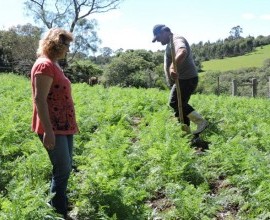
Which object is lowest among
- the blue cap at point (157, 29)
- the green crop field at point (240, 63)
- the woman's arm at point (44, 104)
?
the green crop field at point (240, 63)

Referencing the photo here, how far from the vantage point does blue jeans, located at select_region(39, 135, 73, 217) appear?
4656 millimetres

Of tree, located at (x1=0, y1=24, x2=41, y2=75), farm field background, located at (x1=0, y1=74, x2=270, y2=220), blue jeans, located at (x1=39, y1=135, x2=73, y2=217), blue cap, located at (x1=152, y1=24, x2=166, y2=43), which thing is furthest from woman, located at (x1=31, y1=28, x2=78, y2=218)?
tree, located at (x1=0, y1=24, x2=41, y2=75)

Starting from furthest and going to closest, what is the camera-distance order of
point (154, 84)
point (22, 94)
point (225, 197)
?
1. point (154, 84)
2. point (22, 94)
3. point (225, 197)

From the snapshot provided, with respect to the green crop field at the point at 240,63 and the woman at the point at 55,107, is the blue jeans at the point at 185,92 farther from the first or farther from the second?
the green crop field at the point at 240,63

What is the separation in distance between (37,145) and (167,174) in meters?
2.08

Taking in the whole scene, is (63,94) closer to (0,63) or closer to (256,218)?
(256,218)

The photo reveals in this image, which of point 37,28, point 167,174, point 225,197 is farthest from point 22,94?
point 37,28

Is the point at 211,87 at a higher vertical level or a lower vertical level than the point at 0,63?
lower

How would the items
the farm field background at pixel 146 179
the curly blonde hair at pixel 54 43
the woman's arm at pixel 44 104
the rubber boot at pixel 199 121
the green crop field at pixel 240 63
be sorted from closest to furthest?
the woman's arm at pixel 44 104 < the curly blonde hair at pixel 54 43 < the farm field background at pixel 146 179 < the rubber boot at pixel 199 121 < the green crop field at pixel 240 63

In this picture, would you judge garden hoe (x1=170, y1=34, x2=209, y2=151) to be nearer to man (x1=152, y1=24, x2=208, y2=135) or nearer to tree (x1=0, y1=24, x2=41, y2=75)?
man (x1=152, y1=24, x2=208, y2=135)

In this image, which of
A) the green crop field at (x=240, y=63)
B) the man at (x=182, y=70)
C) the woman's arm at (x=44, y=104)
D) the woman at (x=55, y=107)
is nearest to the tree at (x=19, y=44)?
the green crop field at (x=240, y=63)

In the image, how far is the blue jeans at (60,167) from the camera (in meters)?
4.66

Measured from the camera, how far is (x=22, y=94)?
46.0 ft

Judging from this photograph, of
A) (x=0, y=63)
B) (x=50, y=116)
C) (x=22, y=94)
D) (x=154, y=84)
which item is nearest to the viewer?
(x=50, y=116)
